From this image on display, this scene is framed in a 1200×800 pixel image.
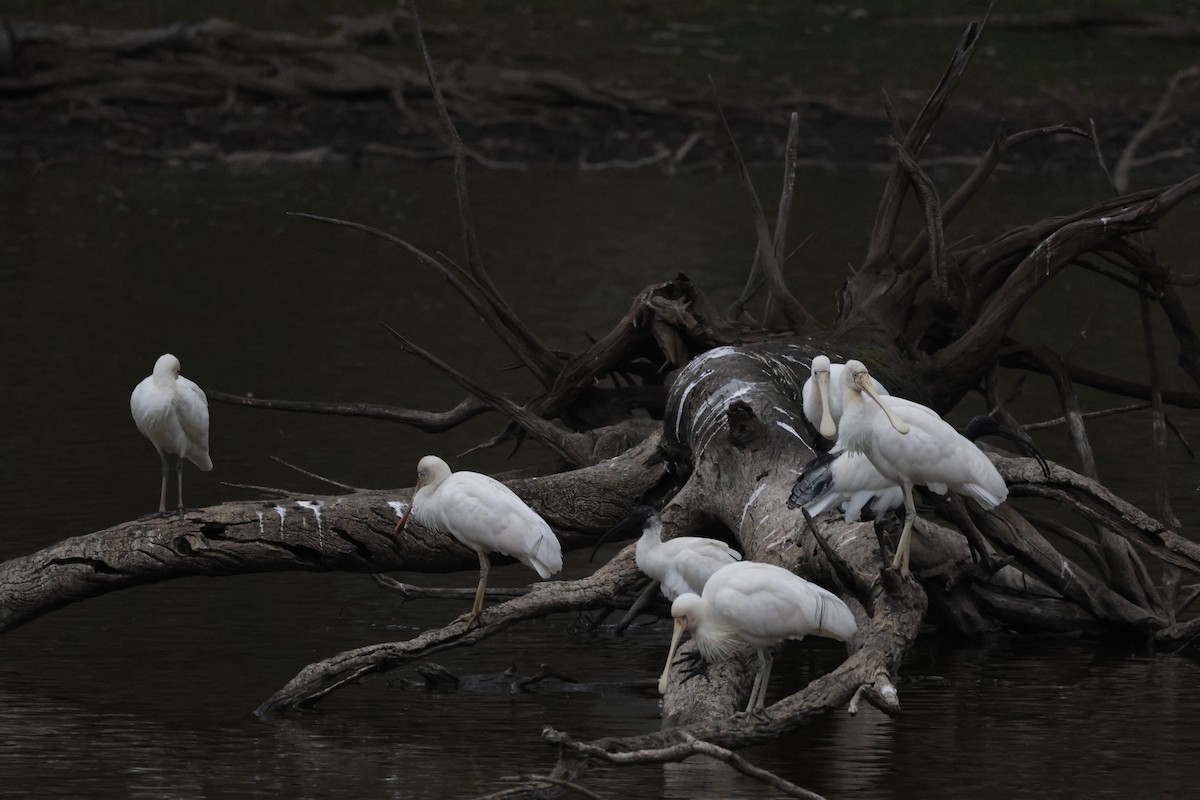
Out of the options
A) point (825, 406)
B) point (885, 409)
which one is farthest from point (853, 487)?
point (825, 406)

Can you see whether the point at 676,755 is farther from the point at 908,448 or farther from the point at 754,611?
the point at 908,448

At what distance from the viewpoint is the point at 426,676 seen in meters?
10.8

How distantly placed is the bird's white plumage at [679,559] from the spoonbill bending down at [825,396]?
2.75 feet

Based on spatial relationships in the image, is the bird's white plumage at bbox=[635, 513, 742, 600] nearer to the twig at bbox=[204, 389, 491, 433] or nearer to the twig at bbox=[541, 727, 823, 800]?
the twig at bbox=[541, 727, 823, 800]

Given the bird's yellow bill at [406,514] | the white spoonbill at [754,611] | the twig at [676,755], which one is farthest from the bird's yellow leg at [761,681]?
the bird's yellow bill at [406,514]

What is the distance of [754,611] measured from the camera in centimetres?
908

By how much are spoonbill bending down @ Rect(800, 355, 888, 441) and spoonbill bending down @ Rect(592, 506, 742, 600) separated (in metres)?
0.84

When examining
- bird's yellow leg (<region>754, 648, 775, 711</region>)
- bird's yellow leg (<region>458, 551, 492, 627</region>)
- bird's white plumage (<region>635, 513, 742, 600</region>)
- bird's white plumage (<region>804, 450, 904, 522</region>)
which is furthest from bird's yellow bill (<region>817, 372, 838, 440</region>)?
bird's yellow leg (<region>458, 551, 492, 627</region>)

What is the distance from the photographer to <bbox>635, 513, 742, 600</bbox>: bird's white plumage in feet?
33.0

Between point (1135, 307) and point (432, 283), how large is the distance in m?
8.99

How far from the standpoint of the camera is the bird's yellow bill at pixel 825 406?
10.5 meters

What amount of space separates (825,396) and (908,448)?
987mm

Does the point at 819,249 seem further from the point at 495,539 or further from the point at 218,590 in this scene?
the point at 495,539

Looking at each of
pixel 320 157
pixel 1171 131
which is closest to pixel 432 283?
pixel 320 157
